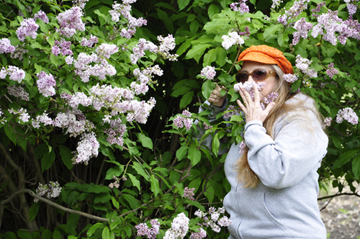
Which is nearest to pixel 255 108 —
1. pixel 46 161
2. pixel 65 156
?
pixel 65 156

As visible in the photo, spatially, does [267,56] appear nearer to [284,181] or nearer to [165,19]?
[284,181]

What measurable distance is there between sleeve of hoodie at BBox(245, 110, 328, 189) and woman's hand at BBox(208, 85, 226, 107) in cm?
53

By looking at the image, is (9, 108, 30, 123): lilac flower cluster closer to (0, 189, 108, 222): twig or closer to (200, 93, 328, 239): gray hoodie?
(0, 189, 108, 222): twig

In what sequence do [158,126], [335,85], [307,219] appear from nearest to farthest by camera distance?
1. [307,219]
2. [335,85]
3. [158,126]

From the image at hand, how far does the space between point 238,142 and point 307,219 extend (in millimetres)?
550

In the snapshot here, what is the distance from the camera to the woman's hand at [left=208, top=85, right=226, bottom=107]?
2.51 metres

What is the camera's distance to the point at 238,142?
7.30ft

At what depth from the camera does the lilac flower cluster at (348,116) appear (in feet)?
8.77

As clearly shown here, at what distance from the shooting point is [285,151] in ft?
6.13

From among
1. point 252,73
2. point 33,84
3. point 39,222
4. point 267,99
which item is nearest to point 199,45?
point 252,73

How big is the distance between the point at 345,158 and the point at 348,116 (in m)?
0.40

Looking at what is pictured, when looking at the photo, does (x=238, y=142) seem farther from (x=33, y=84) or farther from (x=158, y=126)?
(x=158, y=126)

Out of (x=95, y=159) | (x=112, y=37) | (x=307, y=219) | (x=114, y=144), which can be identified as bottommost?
(x=95, y=159)

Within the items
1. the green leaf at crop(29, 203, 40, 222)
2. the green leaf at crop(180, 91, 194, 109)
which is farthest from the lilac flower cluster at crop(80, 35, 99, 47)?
the green leaf at crop(29, 203, 40, 222)
